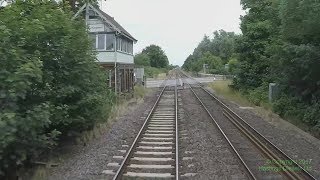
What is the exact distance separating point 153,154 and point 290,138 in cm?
594

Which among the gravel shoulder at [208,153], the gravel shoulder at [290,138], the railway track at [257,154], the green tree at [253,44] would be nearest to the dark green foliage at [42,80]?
the gravel shoulder at [208,153]

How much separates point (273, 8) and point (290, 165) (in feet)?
50.0

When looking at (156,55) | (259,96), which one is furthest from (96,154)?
(156,55)

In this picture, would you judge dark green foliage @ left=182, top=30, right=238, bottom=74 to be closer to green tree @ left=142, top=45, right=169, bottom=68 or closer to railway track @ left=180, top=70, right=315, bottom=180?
green tree @ left=142, top=45, right=169, bottom=68

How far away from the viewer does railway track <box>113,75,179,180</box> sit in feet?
35.2

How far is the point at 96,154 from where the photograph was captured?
13.1m

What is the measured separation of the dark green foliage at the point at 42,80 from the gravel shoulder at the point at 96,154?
2.49 feet

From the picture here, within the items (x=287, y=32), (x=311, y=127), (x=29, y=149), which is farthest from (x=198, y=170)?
(x=287, y=32)

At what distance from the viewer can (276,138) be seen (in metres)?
16.0

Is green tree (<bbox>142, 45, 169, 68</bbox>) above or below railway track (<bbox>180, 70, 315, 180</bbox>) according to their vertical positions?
above

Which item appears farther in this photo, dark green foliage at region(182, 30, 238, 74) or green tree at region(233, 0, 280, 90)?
dark green foliage at region(182, 30, 238, 74)

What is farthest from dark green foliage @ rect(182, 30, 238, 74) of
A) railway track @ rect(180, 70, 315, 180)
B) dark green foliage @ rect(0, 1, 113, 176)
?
dark green foliage @ rect(0, 1, 113, 176)

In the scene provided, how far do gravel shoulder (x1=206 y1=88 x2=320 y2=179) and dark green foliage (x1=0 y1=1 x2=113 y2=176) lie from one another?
607cm

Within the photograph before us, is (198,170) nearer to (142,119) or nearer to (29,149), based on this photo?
(29,149)
